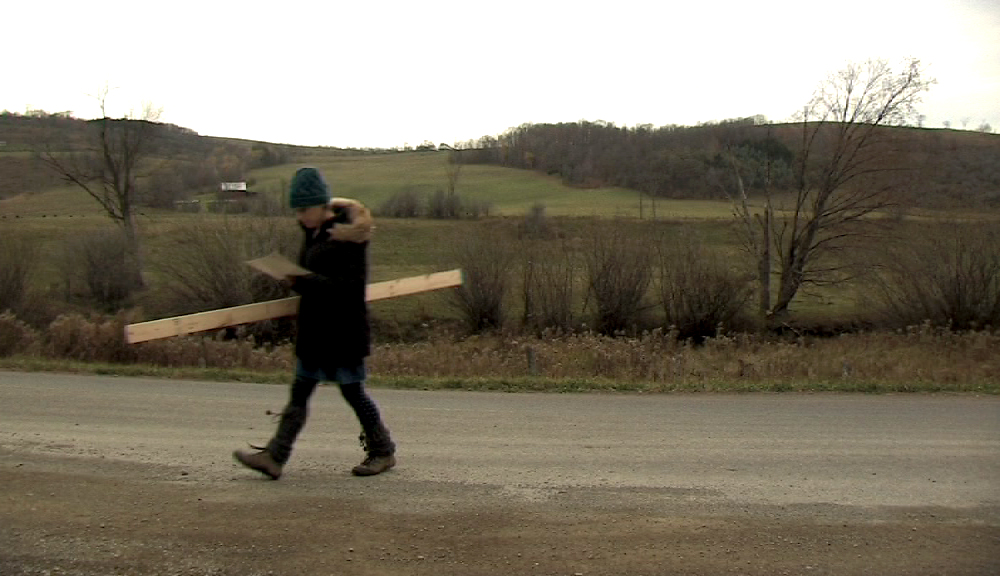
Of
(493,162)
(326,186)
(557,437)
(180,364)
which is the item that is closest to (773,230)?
(180,364)

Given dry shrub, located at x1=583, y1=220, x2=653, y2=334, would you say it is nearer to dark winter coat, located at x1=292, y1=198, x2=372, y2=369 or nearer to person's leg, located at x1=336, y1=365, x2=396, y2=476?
person's leg, located at x1=336, y1=365, x2=396, y2=476

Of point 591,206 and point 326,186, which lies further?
point 591,206

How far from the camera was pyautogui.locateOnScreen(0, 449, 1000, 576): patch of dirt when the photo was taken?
4.17 metres

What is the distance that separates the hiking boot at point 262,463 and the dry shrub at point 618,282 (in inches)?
987

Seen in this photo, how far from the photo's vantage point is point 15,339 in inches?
569

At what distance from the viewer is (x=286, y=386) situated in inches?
442

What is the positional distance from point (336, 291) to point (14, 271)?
2976 cm

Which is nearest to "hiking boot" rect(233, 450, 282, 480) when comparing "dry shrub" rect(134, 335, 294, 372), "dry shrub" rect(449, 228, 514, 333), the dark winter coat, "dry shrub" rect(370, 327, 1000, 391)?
the dark winter coat

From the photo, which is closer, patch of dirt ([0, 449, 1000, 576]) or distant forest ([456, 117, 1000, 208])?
patch of dirt ([0, 449, 1000, 576])

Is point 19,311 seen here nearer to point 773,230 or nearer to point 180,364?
point 180,364

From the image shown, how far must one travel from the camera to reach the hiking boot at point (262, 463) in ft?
17.1

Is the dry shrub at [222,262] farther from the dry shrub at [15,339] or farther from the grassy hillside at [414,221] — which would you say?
the dry shrub at [15,339]

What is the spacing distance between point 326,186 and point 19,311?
28.8 meters

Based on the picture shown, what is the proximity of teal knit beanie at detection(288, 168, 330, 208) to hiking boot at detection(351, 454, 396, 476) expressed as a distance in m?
1.82
